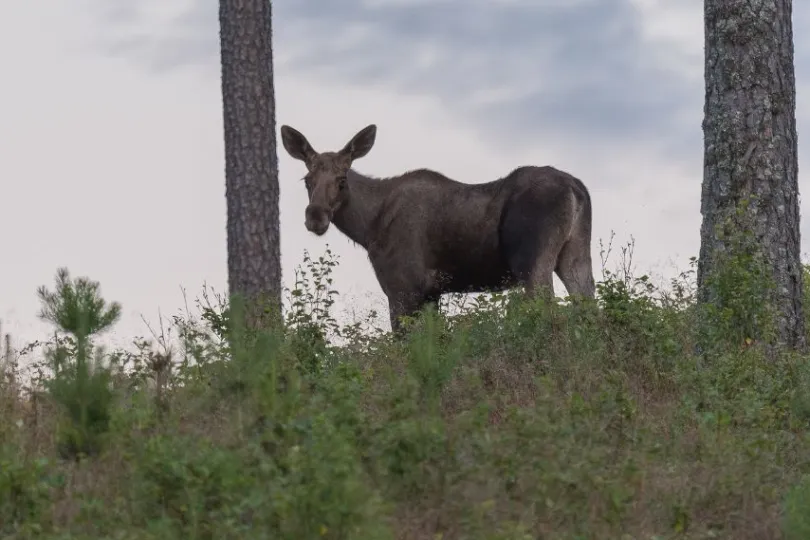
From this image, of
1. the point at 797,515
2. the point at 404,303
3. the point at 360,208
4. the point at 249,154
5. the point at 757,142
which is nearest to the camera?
the point at 797,515

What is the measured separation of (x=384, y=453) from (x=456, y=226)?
28.4 feet

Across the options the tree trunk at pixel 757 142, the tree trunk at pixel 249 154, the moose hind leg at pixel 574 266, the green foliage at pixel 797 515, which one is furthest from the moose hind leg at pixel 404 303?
the green foliage at pixel 797 515

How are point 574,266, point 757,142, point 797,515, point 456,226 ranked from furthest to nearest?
point 456,226 < point 574,266 < point 757,142 < point 797,515

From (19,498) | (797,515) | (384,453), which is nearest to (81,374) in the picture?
(19,498)

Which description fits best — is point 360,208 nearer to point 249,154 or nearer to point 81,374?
point 249,154

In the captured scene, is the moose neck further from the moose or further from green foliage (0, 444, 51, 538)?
green foliage (0, 444, 51, 538)

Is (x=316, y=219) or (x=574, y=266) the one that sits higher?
(x=316, y=219)

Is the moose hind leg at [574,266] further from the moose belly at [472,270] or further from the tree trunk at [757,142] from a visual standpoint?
the tree trunk at [757,142]

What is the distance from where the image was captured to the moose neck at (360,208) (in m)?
15.4

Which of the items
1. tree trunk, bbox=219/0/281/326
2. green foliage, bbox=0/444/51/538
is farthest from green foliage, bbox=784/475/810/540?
tree trunk, bbox=219/0/281/326

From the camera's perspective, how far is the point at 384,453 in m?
6.42

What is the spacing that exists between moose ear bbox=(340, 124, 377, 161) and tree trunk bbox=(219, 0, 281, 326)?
1.41m

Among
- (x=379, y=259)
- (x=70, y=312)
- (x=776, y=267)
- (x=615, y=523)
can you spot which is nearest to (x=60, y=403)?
(x=70, y=312)

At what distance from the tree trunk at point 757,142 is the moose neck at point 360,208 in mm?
4907
